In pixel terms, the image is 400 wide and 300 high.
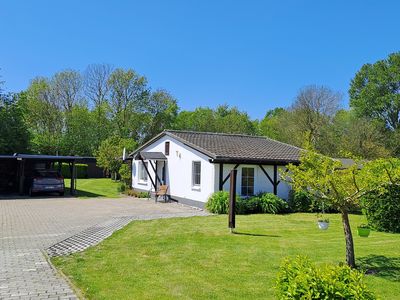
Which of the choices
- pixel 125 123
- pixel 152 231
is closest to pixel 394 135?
pixel 125 123

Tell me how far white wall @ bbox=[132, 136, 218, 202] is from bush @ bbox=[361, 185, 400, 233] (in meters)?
6.93

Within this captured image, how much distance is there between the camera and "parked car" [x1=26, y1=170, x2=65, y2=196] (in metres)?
22.6

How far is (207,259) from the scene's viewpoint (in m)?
7.86

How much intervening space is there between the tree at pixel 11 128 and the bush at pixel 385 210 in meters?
26.2

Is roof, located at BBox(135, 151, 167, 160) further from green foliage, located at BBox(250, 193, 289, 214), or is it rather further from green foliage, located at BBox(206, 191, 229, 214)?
green foliage, located at BBox(250, 193, 289, 214)

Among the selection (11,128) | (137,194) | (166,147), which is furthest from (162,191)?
(11,128)

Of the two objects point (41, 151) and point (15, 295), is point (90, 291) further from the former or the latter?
point (41, 151)

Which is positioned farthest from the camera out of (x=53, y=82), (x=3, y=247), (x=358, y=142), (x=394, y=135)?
(x=53, y=82)

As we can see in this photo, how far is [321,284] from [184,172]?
16.3 metres

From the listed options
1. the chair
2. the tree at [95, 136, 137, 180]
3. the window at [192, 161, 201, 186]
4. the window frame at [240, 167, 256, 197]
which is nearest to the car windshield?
the chair

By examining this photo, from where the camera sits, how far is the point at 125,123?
4734cm

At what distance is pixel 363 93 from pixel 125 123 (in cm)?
2881

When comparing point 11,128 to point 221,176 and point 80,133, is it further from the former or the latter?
point 221,176

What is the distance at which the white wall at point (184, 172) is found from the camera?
1764 cm
